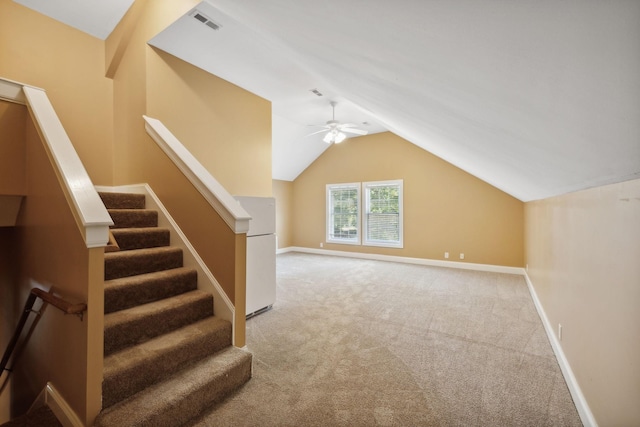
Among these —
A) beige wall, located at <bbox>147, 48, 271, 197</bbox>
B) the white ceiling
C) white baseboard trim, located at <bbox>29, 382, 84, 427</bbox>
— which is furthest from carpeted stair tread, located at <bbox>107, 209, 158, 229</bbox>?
the white ceiling

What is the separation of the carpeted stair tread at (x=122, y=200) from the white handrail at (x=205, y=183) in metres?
0.65

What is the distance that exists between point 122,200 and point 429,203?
5.81m

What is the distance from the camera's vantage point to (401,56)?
1.15m

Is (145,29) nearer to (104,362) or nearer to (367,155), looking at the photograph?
(104,362)

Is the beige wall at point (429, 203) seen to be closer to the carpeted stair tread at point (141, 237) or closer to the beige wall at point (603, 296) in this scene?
the beige wall at point (603, 296)

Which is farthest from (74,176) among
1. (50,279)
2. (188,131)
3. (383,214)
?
(383,214)

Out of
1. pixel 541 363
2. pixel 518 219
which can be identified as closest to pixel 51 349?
pixel 541 363

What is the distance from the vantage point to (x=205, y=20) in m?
3.02

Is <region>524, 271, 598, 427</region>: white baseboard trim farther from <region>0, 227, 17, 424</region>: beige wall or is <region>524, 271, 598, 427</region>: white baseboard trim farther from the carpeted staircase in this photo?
<region>0, 227, 17, 424</region>: beige wall

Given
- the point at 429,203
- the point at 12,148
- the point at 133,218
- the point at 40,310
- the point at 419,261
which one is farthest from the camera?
the point at 419,261

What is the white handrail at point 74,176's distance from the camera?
1.49 metres

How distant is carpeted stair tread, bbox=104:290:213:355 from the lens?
1805 mm

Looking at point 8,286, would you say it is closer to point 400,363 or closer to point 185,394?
point 185,394

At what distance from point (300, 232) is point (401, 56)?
289 inches
